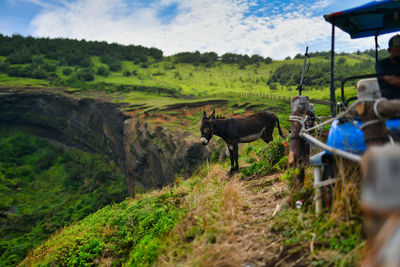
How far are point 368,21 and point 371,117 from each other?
10.5 feet

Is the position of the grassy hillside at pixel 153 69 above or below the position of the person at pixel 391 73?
above

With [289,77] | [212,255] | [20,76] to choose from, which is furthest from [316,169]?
[20,76]

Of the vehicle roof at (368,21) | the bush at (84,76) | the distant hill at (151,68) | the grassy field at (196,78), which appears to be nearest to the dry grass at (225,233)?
the vehicle roof at (368,21)

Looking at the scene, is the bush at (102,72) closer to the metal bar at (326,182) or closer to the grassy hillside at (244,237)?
the grassy hillside at (244,237)

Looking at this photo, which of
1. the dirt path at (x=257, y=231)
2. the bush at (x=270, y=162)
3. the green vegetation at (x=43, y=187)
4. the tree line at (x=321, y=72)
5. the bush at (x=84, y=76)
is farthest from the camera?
the bush at (x=84, y=76)

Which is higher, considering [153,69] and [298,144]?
[153,69]

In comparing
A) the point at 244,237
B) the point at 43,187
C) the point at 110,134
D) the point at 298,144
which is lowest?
the point at 43,187

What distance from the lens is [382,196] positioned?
65.9 inches

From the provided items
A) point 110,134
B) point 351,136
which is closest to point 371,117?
point 351,136

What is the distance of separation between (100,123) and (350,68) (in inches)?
1461

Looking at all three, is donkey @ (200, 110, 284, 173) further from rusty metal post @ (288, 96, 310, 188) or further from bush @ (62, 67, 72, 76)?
bush @ (62, 67, 72, 76)

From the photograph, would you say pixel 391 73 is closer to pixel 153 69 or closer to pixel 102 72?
pixel 102 72

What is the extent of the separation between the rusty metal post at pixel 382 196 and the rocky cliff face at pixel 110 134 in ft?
50.7

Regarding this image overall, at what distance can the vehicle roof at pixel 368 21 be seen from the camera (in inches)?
157
